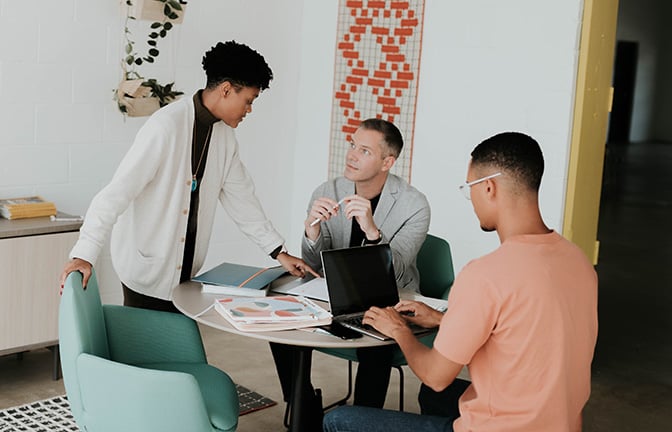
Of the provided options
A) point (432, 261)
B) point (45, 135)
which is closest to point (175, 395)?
point (432, 261)

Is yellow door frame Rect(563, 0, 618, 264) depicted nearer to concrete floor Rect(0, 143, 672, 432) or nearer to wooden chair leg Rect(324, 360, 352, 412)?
concrete floor Rect(0, 143, 672, 432)

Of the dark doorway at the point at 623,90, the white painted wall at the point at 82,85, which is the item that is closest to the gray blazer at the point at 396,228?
the white painted wall at the point at 82,85

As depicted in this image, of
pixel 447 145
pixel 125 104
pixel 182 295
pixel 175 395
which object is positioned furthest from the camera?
pixel 447 145

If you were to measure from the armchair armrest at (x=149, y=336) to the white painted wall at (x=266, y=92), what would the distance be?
Result: 4.79 ft

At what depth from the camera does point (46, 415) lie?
367cm

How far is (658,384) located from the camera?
14.6 feet

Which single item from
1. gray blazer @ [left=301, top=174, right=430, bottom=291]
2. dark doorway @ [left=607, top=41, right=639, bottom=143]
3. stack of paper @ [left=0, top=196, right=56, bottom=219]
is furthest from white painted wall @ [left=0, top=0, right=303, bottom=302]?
dark doorway @ [left=607, top=41, right=639, bottom=143]

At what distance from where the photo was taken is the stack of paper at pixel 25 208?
3982 millimetres

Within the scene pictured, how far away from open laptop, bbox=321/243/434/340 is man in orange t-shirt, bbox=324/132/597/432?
0.43m

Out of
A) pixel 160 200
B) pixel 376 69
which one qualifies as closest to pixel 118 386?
pixel 160 200

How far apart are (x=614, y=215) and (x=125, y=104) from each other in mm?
6946

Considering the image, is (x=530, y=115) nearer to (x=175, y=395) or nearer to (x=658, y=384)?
(x=658, y=384)

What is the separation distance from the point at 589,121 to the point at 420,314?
193cm

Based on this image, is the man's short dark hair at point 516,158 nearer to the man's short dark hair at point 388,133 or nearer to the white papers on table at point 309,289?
the white papers on table at point 309,289
